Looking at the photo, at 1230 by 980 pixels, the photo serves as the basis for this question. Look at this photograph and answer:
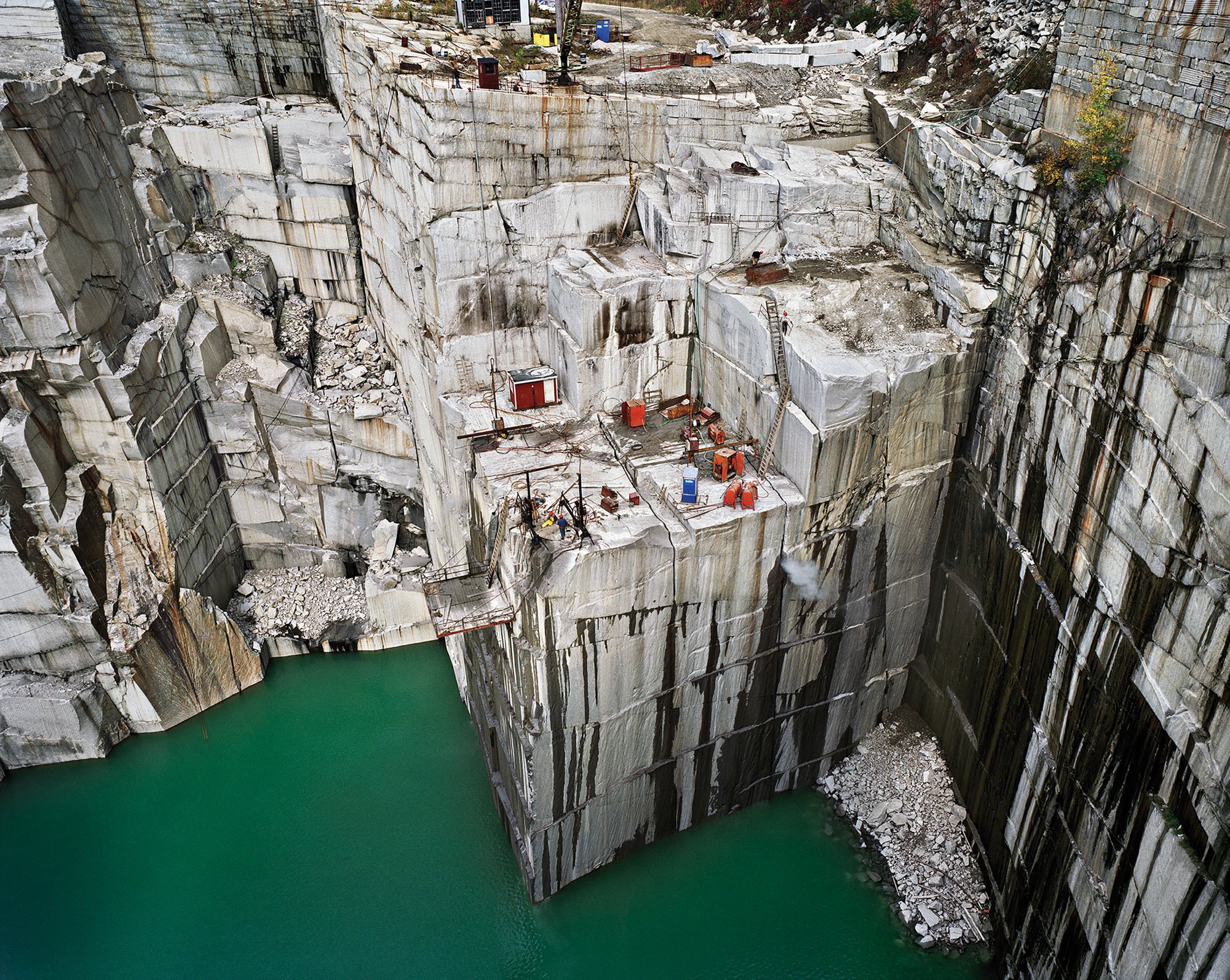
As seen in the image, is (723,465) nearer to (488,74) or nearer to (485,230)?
(485,230)

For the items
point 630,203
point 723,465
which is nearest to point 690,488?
point 723,465

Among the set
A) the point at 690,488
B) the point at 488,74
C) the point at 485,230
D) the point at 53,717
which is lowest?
the point at 53,717

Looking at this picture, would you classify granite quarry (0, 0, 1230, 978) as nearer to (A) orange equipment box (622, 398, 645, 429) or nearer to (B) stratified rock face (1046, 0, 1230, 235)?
(B) stratified rock face (1046, 0, 1230, 235)

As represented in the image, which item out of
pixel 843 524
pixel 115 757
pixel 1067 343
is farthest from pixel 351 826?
pixel 1067 343

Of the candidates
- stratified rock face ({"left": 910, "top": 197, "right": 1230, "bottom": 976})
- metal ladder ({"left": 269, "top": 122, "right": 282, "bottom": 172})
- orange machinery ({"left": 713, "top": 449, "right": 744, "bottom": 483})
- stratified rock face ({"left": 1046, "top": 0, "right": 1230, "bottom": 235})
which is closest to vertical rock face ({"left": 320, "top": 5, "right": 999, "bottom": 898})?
orange machinery ({"left": 713, "top": 449, "right": 744, "bottom": 483})

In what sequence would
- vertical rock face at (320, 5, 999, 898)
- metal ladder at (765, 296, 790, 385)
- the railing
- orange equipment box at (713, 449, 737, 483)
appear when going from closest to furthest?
1. vertical rock face at (320, 5, 999, 898)
2. metal ladder at (765, 296, 790, 385)
3. orange equipment box at (713, 449, 737, 483)
4. the railing

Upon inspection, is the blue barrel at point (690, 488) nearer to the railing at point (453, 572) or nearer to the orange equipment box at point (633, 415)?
the orange equipment box at point (633, 415)

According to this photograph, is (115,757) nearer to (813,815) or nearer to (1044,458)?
(813,815)
